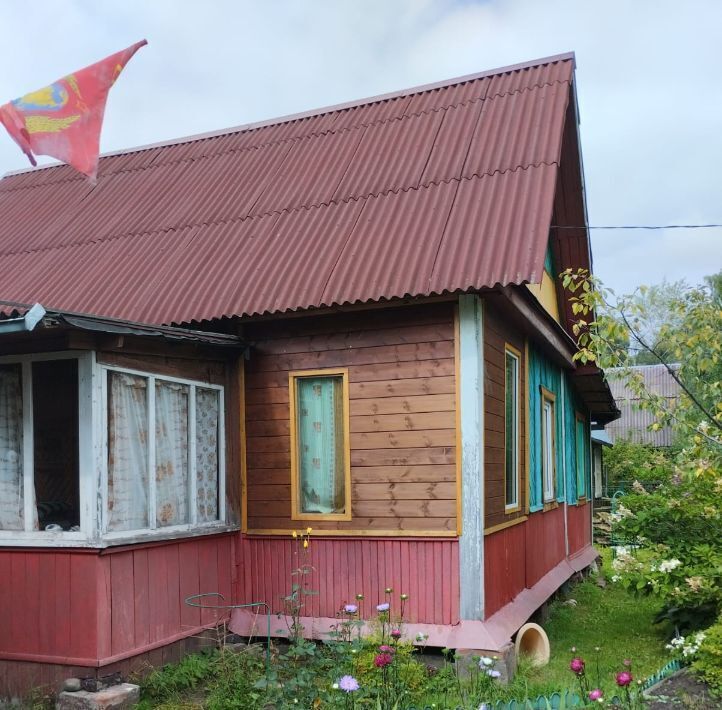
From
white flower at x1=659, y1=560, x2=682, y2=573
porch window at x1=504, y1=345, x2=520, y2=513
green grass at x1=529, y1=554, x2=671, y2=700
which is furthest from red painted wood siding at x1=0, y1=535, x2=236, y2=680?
white flower at x1=659, y1=560, x2=682, y2=573

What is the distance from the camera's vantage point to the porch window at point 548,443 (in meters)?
11.1

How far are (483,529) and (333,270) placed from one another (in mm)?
2684

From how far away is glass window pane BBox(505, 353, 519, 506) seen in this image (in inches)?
349

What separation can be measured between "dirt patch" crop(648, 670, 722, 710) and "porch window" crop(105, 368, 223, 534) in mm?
3946

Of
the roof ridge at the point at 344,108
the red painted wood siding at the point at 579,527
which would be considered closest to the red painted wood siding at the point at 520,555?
the red painted wood siding at the point at 579,527

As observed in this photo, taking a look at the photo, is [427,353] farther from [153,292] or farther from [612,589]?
[612,589]

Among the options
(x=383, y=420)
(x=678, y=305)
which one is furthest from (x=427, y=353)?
(x=678, y=305)

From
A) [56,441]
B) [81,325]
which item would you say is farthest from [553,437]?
[81,325]

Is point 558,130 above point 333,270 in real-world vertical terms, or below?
above

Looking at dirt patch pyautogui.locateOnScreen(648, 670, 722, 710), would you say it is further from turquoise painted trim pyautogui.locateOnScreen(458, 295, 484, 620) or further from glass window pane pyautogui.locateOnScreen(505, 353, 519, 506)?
glass window pane pyautogui.locateOnScreen(505, 353, 519, 506)

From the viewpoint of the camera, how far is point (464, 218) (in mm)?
8211

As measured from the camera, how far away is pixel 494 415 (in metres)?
8.06

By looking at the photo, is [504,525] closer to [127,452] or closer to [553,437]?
[127,452]

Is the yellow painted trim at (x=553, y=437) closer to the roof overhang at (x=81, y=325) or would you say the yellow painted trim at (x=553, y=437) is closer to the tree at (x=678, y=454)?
the tree at (x=678, y=454)
